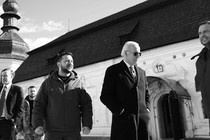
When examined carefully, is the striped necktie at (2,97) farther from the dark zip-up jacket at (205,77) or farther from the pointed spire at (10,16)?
the pointed spire at (10,16)

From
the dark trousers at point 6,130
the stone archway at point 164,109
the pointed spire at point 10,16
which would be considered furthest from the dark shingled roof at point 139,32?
the pointed spire at point 10,16

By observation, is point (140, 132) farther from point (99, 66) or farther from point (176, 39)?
point (99, 66)

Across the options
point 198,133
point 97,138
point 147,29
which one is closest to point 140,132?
point 198,133

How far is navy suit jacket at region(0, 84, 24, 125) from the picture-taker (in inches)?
164

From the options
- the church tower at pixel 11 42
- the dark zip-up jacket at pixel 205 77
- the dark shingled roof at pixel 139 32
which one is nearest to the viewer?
the dark zip-up jacket at pixel 205 77

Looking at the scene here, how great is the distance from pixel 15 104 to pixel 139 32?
9044 millimetres

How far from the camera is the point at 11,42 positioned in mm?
26234

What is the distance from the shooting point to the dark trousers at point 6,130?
3974 millimetres

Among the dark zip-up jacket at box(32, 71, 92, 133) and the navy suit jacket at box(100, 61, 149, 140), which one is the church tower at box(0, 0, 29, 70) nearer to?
the dark zip-up jacket at box(32, 71, 92, 133)

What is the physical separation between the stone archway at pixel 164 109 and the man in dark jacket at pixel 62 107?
668 centimetres

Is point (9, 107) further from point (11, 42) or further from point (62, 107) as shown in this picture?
point (11, 42)

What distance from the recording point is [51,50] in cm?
1836

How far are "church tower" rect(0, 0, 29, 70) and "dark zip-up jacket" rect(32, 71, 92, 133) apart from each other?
2180cm

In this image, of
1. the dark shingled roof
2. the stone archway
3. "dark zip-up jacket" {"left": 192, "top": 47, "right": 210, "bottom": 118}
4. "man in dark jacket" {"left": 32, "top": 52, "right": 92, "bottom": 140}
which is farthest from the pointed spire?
"dark zip-up jacket" {"left": 192, "top": 47, "right": 210, "bottom": 118}
